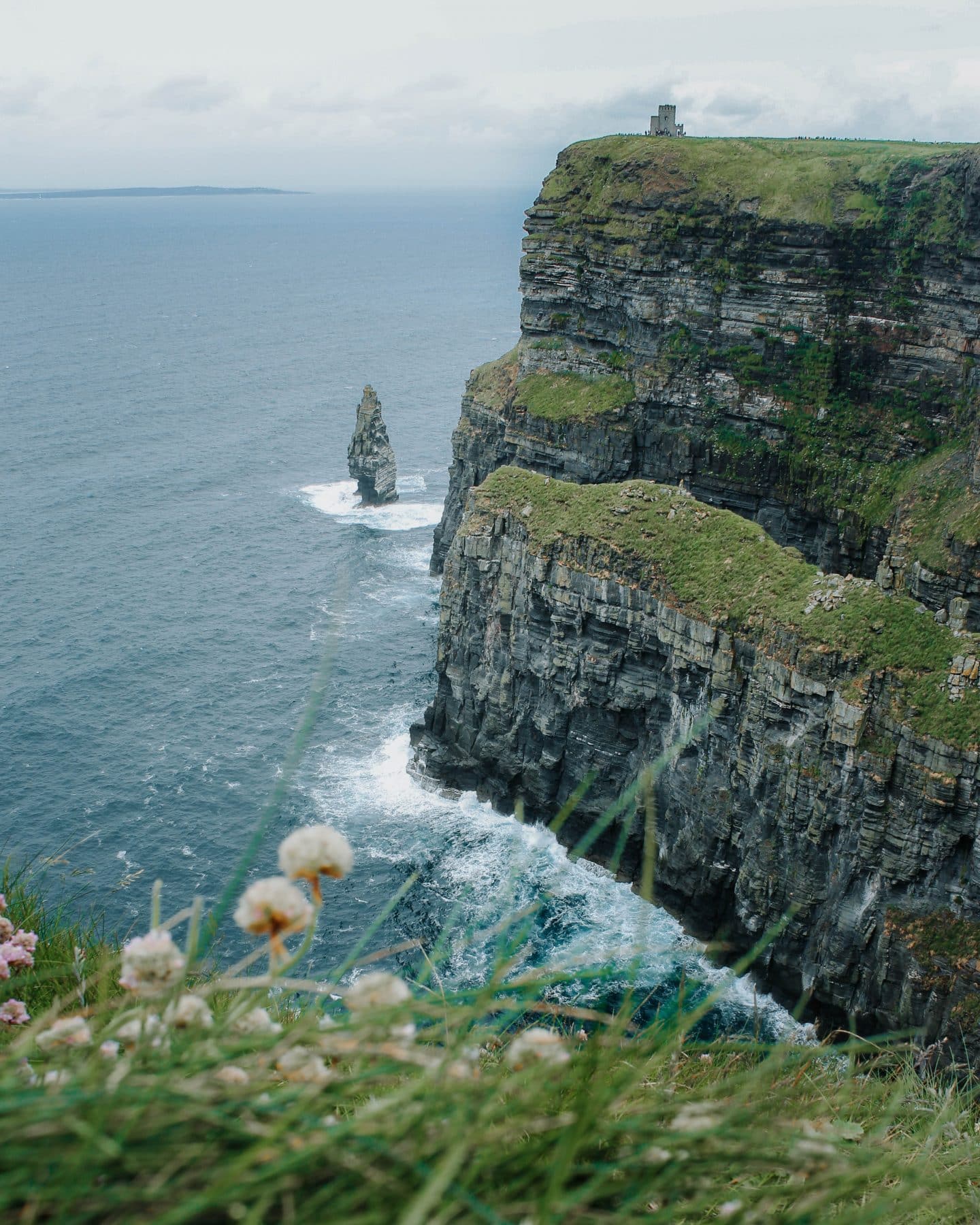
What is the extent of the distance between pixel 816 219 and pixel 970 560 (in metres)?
28.5

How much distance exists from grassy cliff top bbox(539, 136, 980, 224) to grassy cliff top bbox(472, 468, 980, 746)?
26.4 m

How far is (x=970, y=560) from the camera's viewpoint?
45.5m

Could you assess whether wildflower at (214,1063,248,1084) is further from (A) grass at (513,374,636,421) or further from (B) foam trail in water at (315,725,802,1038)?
(A) grass at (513,374,636,421)

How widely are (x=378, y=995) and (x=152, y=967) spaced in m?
1.13

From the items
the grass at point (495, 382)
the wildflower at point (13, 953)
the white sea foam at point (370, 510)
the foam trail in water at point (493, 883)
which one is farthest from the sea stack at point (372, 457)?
the wildflower at point (13, 953)

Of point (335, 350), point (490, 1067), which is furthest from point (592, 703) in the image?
point (335, 350)

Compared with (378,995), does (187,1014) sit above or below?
below

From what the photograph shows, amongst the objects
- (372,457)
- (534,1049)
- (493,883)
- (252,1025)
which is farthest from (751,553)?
Result: (372,457)

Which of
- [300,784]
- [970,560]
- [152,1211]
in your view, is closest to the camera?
[152,1211]

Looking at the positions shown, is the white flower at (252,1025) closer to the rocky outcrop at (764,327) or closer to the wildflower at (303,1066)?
the wildflower at (303,1066)

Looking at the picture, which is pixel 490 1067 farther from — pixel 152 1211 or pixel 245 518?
pixel 245 518

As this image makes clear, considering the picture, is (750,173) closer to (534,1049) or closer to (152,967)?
(534,1049)

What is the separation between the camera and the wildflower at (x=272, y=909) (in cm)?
525

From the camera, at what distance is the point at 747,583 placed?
43.3 m
